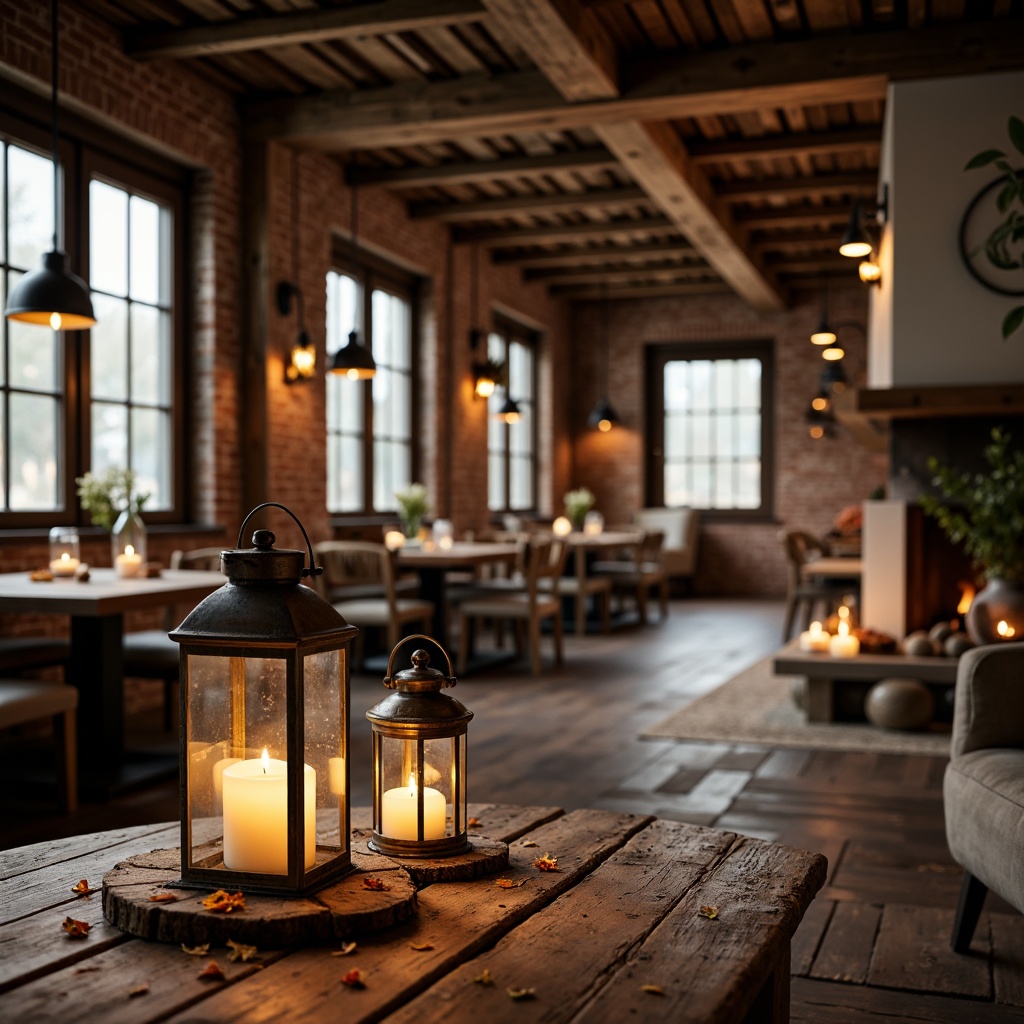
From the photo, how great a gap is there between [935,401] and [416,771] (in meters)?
4.61

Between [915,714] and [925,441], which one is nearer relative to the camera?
[915,714]

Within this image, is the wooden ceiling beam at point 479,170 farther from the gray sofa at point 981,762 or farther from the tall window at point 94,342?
the gray sofa at point 981,762

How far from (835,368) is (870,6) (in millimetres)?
5509

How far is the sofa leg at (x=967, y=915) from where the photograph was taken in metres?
2.60

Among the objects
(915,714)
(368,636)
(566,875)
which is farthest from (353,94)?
(566,875)

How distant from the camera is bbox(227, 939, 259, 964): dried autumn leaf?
1205mm

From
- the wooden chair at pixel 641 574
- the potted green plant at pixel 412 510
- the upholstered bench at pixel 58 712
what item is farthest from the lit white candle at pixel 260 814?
the wooden chair at pixel 641 574

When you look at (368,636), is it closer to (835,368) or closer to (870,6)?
(870,6)

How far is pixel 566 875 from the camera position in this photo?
1.52m

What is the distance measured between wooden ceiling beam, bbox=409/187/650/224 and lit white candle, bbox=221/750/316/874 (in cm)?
778

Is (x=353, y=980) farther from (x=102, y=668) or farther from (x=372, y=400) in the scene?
(x=372, y=400)

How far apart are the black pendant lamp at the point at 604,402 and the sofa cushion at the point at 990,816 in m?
9.61

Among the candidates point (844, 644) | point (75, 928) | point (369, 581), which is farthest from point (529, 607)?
point (75, 928)

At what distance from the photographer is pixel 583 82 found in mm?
5793
